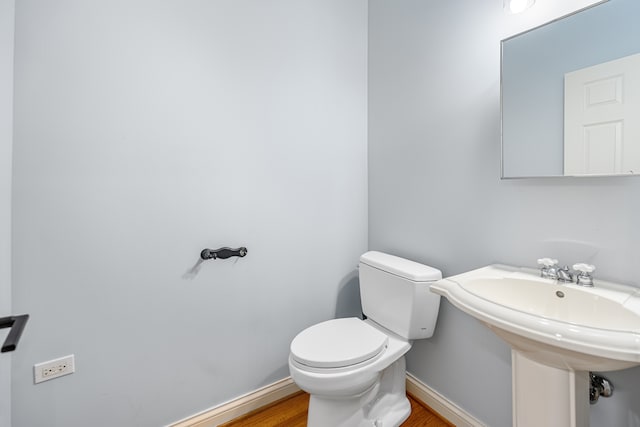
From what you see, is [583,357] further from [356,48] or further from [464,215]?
[356,48]

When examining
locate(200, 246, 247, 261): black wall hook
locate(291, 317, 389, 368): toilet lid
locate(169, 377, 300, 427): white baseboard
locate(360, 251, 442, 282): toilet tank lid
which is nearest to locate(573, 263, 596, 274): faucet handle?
locate(360, 251, 442, 282): toilet tank lid

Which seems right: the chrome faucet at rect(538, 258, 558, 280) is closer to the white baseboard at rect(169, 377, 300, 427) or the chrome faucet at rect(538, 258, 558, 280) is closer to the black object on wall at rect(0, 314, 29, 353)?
the white baseboard at rect(169, 377, 300, 427)

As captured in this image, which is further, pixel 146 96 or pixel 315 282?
pixel 315 282

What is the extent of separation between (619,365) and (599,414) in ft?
1.61

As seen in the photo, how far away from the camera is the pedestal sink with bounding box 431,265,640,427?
25.5 inches

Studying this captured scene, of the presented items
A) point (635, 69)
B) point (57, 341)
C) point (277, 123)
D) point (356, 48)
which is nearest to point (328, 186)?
point (277, 123)

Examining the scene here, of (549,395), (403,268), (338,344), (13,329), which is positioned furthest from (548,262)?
(13,329)

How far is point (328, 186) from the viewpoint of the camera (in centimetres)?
178

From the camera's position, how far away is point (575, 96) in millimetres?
1002

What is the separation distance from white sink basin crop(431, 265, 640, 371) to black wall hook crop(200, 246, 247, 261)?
930mm

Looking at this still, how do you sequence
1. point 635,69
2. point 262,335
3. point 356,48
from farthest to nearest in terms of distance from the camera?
point 356,48 < point 262,335 < point 635,69

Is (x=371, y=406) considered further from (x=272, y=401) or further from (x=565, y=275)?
(x=565, y=275)

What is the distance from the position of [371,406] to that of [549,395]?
823mm

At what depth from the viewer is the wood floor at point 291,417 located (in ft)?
4.75
